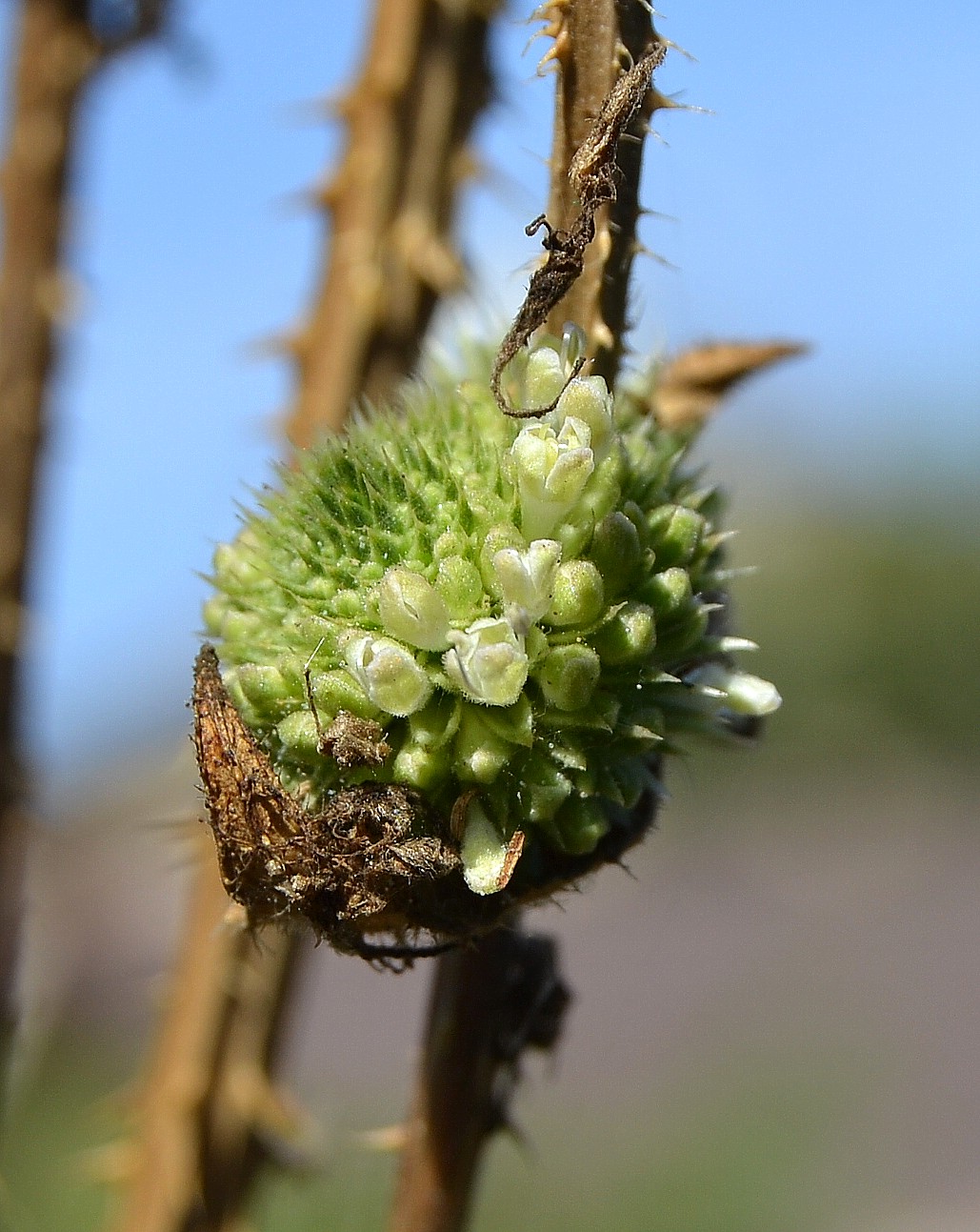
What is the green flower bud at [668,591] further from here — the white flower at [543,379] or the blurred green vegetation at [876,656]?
the blurred green vegetation at [876,656]

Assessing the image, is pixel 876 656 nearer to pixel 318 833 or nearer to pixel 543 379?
pixel 543 379

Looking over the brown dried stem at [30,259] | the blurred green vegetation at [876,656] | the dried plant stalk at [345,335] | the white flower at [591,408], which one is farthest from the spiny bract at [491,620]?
the blurred green vegetation at [876,656]

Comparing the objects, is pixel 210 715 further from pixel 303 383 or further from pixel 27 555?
pixel 27 555

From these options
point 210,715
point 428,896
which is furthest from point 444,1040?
point 210,715

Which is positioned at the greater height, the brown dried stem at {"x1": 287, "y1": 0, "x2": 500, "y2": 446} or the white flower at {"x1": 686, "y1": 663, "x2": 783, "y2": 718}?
the brown dried stem at {"x1": 287, "y1": 0, "x2": 500, "y2": 446}

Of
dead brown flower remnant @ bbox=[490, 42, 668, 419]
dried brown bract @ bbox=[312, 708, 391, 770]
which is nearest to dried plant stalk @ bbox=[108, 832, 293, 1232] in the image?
dried brown bract @ bbox=[312, 708, 391, 770]

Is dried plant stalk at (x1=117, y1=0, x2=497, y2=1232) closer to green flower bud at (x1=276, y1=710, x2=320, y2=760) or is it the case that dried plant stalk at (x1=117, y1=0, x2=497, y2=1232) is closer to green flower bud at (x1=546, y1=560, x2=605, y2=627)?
green flower bud at (x1=276, y1=710, x2=320, y2=760)
